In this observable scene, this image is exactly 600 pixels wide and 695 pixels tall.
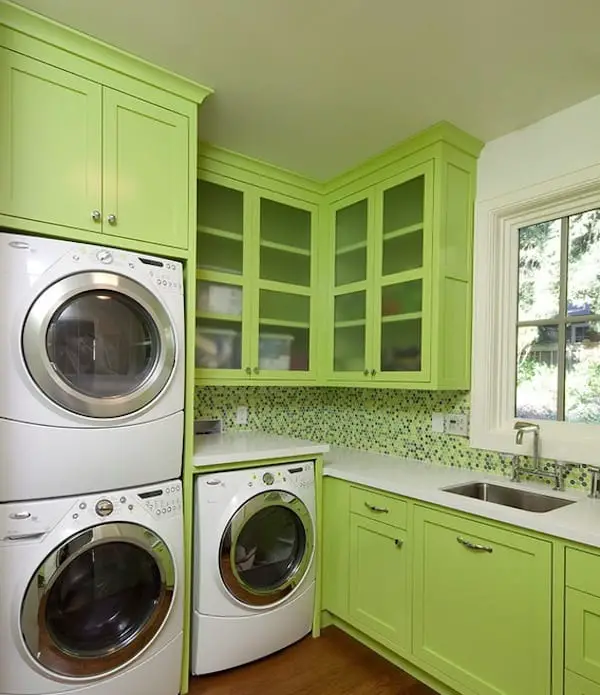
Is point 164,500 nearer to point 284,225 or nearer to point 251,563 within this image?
point 251,563

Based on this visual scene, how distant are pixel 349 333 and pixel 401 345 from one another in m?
0.41

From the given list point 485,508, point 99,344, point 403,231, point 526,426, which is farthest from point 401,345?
point 99,344

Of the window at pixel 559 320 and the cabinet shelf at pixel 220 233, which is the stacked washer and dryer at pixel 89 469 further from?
the window at pixel 559 320

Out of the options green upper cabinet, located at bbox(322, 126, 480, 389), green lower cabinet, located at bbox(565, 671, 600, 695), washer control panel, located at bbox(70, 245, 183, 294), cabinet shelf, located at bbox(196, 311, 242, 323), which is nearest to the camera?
green lower cabinet, located at bbox(565, 671, 600, 695)

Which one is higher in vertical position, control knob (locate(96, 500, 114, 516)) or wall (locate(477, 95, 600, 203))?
wall (locate(477, 95, 600, 203))

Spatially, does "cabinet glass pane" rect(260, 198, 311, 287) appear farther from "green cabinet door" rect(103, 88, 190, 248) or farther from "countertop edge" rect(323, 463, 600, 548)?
"countertop edge" rect(323, 463, 600, 548)

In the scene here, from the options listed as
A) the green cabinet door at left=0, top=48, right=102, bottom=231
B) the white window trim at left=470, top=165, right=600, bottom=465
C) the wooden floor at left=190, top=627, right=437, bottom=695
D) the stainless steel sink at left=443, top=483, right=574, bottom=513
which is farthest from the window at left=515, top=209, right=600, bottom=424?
the green cabinet door at left=0, top=48, right=102, bottom=231

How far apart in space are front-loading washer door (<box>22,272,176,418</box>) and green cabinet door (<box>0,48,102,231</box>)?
256mm

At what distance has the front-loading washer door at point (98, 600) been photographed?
1525mm

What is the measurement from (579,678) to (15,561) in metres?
1.85

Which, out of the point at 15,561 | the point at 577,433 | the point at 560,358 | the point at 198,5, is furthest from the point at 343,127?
the point at 15,561

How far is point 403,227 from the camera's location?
240 centimetres

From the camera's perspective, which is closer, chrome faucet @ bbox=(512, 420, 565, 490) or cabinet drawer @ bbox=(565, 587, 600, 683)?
cabinet drawer @ bbox=(565, 587, 600, 683)

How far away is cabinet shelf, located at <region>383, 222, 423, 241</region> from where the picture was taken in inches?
91.0
